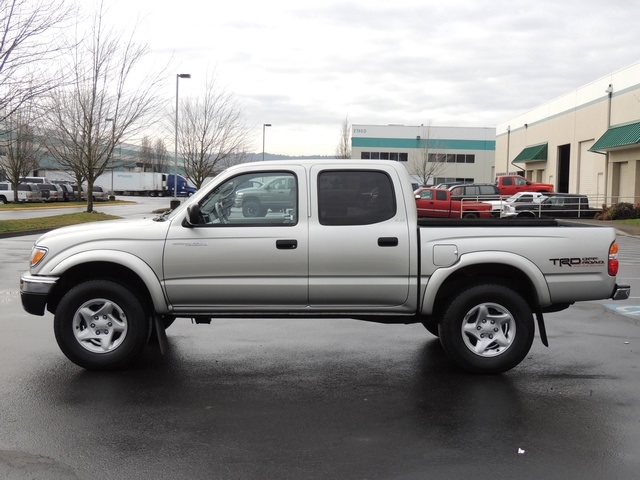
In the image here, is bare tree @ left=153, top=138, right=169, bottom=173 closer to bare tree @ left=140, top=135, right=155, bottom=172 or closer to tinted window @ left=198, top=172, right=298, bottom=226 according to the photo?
bare tree @ left=140, top=135, right=155, bottom=172

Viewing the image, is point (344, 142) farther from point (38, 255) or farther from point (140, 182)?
point (38, 255)

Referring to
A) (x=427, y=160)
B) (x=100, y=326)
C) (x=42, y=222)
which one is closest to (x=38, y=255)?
(x=100, y=326)

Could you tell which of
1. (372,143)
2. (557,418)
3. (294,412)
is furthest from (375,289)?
(372,143)

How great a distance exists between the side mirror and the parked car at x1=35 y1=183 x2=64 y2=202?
49.4m

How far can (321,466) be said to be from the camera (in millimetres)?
4289

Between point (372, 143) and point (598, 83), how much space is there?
42.4 metres

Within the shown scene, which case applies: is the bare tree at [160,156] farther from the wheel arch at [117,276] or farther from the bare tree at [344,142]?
the wheel arch at [117,276]

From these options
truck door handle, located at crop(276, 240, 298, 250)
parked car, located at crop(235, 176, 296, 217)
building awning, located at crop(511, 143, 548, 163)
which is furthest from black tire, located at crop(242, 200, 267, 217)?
building awning, located at crop(511, 143, 548, 163)

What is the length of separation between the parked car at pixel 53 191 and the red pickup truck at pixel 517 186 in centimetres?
3303

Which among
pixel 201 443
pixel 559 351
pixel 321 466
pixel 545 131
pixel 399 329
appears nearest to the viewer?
pixel 321 466

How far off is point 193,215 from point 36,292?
1.62 meters

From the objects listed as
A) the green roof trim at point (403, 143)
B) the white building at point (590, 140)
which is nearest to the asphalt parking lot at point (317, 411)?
the white building at point (590, 140)

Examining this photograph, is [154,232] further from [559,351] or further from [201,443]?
[559,351]

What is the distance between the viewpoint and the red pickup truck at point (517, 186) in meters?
41.2
